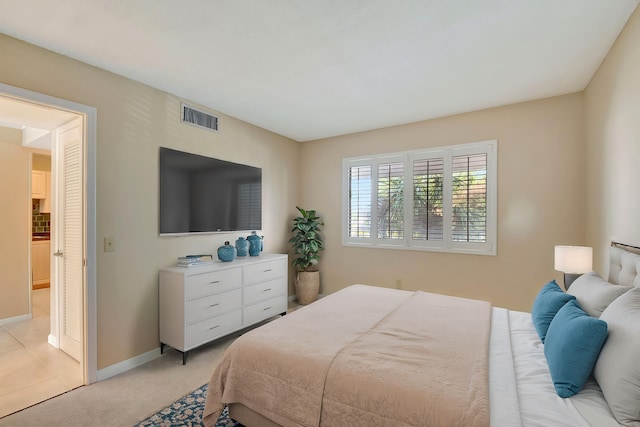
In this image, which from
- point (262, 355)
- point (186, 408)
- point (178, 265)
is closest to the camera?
point (262, 355)

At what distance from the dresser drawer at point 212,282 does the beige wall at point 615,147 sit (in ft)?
11.0

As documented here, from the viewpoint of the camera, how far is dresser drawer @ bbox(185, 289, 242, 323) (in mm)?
2890

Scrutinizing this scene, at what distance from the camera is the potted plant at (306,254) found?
4660 millimetres

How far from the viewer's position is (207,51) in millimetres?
2350

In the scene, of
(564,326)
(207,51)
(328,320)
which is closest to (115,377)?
(328,320)

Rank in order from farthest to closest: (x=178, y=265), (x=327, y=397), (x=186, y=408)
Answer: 1. (x=178, y=265)
2. (x=186, y=408)
3. (x=327, y=397)

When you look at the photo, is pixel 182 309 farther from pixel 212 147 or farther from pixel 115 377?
pixel 212 147

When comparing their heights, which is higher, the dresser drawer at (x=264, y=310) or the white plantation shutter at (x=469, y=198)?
the white plantation shutter at (x=469, y=198)

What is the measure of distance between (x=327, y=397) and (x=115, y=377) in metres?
2.26

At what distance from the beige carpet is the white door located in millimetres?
633

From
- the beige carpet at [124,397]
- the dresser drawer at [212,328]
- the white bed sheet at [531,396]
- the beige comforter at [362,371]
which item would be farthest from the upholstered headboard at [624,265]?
the dresser drawer at [212,328]

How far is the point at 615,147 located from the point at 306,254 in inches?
143

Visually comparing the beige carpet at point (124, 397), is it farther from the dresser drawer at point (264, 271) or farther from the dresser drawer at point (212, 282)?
the dresser drawer at point (264, 271)

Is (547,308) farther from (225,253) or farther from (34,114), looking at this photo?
(34,114)
